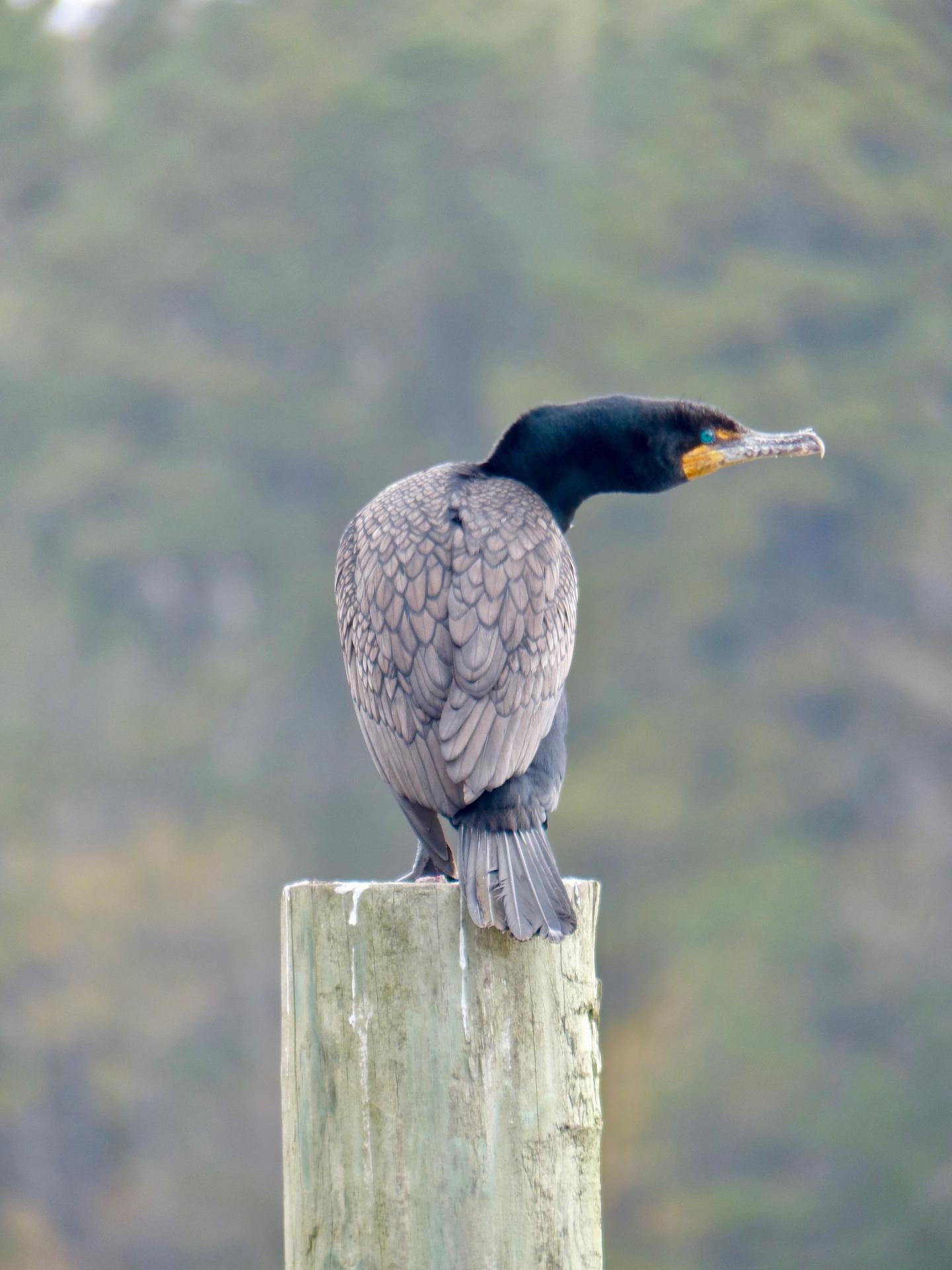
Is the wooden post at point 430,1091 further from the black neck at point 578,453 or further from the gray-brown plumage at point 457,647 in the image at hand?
the black neck at point 578,453

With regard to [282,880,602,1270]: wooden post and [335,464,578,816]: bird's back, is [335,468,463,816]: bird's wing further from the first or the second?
[282,880,602,1270]: wooden post

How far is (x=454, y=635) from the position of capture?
11.3 feet

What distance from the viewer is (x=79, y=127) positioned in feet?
69.4

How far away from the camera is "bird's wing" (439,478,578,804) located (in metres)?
3.31

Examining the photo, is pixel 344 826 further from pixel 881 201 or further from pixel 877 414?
pixel 881 201

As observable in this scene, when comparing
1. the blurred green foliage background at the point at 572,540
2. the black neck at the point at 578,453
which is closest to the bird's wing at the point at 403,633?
the black neck at the point at 578,453

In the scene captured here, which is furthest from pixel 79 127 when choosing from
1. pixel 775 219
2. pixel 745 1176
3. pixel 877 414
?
pixel 745 1176

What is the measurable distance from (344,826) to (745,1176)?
4779 millimetres

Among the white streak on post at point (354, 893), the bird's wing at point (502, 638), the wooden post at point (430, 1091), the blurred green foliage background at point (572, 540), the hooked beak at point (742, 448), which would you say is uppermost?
the blurred green foliage background at point (572, 540)

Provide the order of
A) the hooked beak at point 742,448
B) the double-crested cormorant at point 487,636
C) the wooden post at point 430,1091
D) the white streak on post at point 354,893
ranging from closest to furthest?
1. the wooden post at point 430,1091
2. the white streak on post at point 354,893
3. the double-crested cormorant at point 487,636
4. the hooked beak at point 742,448

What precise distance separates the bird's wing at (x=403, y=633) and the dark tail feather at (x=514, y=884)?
160mm

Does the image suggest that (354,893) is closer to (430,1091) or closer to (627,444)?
(430,1091)

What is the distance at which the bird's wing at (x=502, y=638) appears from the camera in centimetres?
331

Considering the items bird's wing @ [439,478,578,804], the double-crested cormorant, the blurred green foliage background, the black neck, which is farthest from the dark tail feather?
the blurred green foliage background
